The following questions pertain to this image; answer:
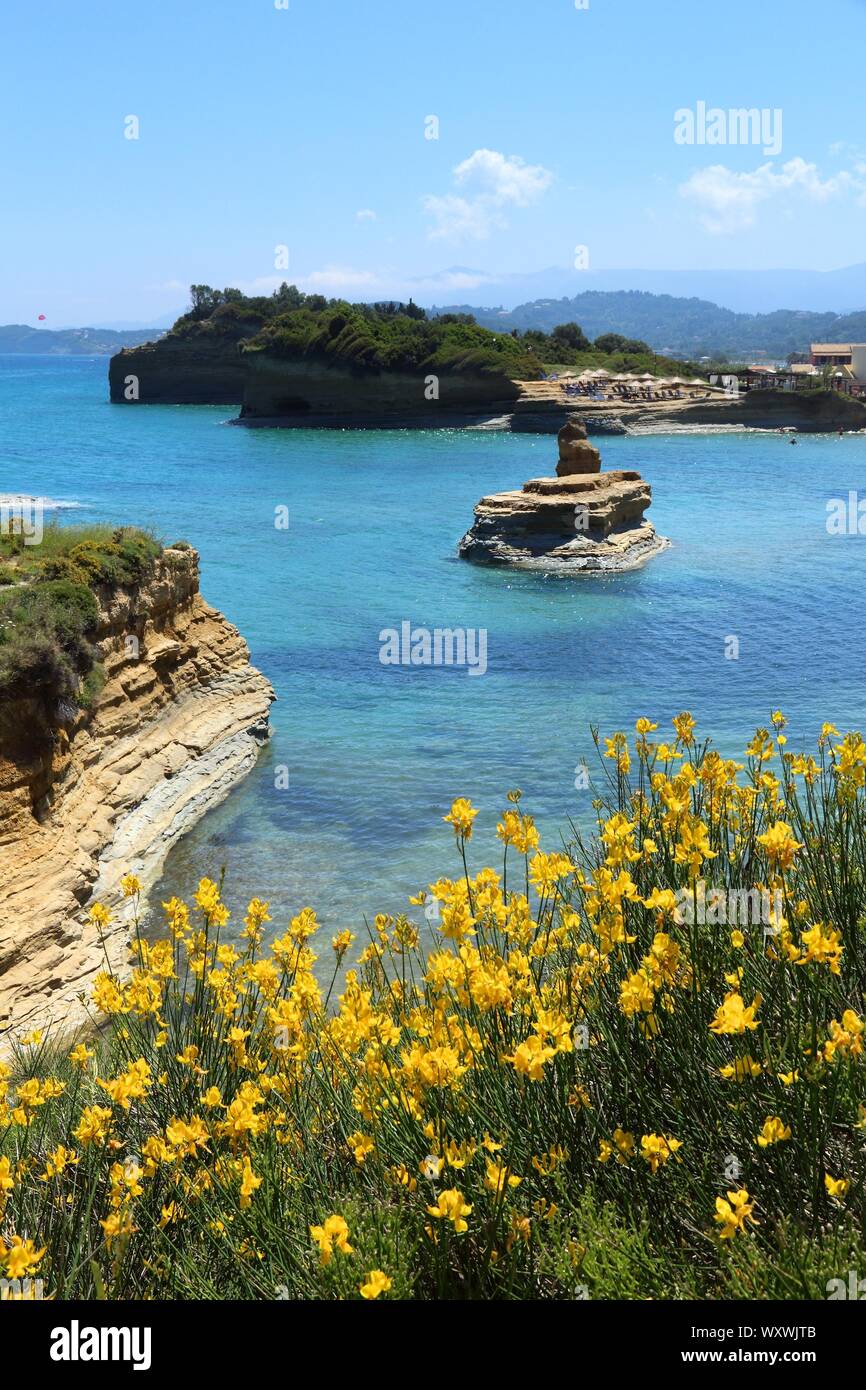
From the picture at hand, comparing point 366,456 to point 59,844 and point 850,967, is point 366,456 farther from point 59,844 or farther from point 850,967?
point 850,967

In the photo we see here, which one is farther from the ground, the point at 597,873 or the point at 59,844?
the point at 597,873

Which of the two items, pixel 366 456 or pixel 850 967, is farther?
pixel 366 456

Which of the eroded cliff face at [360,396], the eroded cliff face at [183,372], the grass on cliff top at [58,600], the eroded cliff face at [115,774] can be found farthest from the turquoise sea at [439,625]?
the eroded cliff face at [183,372]

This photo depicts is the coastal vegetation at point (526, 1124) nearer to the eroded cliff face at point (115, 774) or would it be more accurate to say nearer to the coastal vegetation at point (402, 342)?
the eroded cliff face at point (115, 774)

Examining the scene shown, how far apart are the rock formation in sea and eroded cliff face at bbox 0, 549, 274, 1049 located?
60.2ft

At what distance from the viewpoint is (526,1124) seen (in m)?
4.23

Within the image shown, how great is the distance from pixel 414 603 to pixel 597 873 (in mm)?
28735

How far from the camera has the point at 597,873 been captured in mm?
4367

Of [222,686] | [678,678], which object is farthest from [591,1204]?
[678,678]

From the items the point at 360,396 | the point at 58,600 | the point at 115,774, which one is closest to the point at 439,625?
the point at 115,774

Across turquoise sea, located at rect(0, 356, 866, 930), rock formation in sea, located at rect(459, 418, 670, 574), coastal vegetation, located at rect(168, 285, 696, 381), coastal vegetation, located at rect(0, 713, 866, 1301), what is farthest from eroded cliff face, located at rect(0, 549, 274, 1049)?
coastal vegetation, located at rect(168, 285, 696, 381)

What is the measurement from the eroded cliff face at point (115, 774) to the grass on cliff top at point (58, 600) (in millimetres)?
236

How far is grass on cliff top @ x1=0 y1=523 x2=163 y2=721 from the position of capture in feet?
42.3
